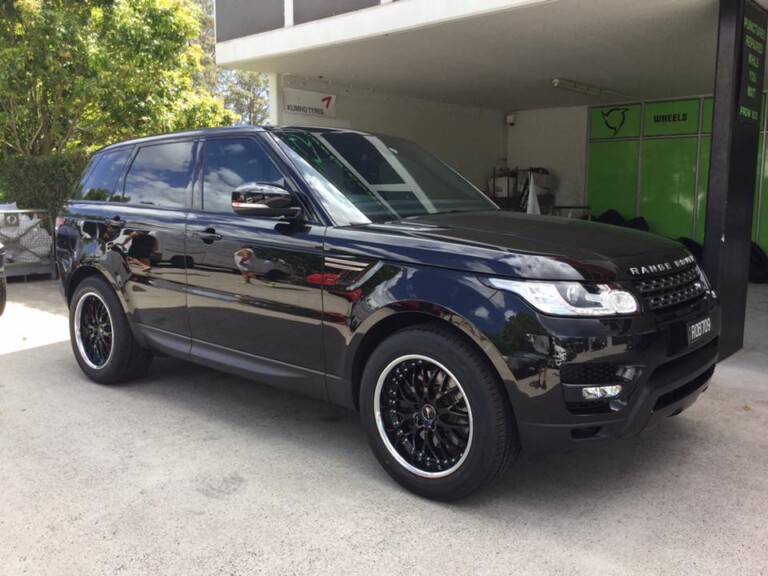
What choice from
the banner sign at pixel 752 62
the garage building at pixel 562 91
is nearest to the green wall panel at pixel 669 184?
the garage building at pixel 562 91

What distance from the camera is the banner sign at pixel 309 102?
984 cm

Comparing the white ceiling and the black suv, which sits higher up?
the white ceiling

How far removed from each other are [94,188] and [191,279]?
1.71 meters

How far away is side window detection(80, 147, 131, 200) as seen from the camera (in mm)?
5152

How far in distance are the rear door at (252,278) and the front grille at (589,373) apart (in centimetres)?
137

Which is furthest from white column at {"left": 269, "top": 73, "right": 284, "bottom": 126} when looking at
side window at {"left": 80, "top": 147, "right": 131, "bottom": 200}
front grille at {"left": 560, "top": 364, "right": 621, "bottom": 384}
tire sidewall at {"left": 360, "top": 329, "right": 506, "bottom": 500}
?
front grille at {"left": 560, "top": 364, "right": 621, "bottom": 384}

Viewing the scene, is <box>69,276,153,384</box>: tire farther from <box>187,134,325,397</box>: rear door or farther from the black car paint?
<box>187,134,325,397</box>: rear door

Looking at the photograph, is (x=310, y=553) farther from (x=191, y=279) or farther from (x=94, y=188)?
(x=94, y=188)

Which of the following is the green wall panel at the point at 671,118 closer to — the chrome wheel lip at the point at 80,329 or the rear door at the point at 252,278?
the rear door at the point at 252,278

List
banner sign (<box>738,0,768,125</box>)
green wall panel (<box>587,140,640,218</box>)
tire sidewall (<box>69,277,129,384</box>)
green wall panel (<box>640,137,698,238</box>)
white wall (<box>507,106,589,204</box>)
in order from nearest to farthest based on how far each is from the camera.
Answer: tire sidewall (<box>69,277,129,384</box>), banner sign (<box>738,0,768,125</box>), green wall panel (<box>640,137,698,238</box>), green wall panel (<box>587,140,640,218</box>), white wall (<box>507,106,589,204</box>)

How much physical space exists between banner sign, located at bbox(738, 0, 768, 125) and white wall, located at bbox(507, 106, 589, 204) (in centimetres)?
802

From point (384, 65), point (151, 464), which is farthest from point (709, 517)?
point (384, 65)

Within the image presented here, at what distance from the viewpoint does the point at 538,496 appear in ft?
11.0

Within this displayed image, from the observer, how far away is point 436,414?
10.5 feet
